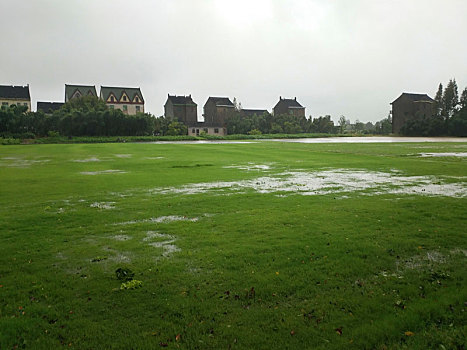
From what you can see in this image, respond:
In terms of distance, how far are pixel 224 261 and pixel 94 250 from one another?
263cm

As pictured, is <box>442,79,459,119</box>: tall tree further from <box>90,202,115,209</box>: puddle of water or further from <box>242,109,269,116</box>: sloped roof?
<box>90,202,115,209</box>: puddle of water

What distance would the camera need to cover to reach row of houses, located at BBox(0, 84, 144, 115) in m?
101

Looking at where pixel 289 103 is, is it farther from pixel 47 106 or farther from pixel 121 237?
pixel 121 237

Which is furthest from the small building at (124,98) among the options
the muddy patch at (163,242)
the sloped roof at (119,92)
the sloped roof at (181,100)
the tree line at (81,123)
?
the muddy patch at (163,242)

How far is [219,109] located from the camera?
391 ft

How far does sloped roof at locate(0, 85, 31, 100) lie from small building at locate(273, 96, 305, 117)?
8171 cm

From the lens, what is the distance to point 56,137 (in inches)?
2630

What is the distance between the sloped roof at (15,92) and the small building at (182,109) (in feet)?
134

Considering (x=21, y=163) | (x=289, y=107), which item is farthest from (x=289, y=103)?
(x=21, y=163)

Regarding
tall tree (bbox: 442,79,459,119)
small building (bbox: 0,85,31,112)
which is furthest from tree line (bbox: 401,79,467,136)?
small building (bbox: 0,85,31,112)

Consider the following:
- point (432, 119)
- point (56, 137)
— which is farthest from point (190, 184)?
point (432, 119)

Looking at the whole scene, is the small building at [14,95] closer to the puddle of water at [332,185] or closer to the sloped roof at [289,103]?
the sloped roof at [289,103]

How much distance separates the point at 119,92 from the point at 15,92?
28.2 metres

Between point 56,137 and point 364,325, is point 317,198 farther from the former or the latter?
point 56,137
